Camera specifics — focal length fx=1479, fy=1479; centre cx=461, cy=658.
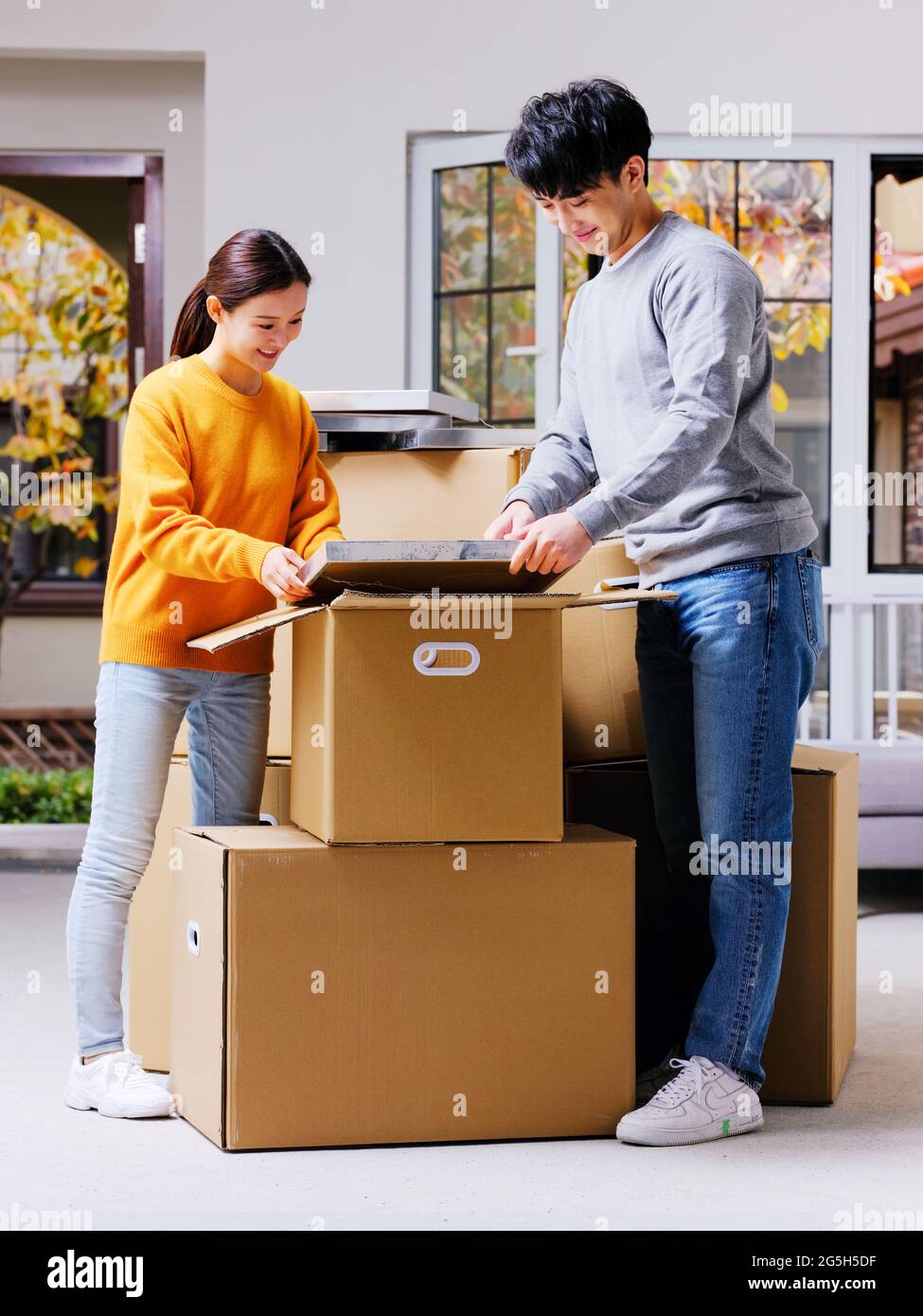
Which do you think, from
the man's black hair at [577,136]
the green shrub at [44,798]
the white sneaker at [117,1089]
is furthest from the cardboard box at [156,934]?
the green shrub at [44,798]

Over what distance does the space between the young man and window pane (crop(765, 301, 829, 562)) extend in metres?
2.39

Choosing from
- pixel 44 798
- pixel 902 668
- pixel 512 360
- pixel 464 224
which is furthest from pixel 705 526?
pixel 902 668

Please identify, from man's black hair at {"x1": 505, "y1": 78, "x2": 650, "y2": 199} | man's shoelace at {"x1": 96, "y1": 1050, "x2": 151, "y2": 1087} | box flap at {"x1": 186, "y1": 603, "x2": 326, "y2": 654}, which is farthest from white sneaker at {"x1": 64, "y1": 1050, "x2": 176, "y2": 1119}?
man's black hair at {"x1": 505, "y1": 78, "x2": 650, "y2": 199}

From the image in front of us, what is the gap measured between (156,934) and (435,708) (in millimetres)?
686

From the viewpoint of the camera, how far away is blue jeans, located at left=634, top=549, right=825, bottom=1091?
1926 mm

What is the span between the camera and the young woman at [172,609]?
6.65 ft

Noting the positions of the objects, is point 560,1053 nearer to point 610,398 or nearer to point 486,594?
point 486,594

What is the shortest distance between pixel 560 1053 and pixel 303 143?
319 cm

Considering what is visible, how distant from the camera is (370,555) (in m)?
1.78

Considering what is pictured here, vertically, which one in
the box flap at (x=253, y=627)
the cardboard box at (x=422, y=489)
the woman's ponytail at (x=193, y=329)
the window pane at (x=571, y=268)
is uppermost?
the window pane at (x=571, y=268)

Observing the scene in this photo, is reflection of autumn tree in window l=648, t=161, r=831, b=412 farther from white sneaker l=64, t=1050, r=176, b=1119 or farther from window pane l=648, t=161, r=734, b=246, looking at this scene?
white sneaker l=64, t=1050, r=176, b=1119

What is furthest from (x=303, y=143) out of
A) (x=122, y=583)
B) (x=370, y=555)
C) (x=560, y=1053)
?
(x=560, y=1053)

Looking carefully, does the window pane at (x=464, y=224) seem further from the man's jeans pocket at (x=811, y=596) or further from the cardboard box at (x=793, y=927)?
the man's jeans pocket at (x=811, y=596)

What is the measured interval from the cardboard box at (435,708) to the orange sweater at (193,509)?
6.6 inches
